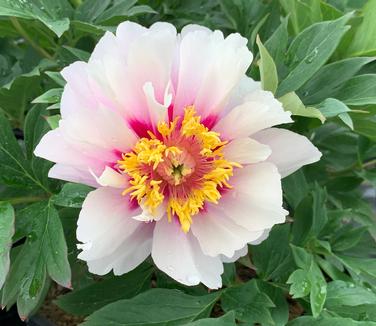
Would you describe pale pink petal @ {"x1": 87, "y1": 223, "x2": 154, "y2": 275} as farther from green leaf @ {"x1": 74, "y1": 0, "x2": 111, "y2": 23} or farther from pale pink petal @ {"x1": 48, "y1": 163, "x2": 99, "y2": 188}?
green leaf @ {"x1": 74, "y1": 0, "x2": 111, "y2": 23}

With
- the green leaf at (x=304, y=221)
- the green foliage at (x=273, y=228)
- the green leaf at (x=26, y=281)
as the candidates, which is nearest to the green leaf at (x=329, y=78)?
the green foliage at (x=273, y=228)

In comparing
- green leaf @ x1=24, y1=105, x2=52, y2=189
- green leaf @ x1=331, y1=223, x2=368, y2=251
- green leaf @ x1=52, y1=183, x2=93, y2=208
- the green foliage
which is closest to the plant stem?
the green foliage

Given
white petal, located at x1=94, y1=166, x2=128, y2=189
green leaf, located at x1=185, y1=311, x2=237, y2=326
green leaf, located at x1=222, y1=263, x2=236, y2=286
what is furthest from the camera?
green leaf, located at x1=222, y1=263, x2=236, y2=286

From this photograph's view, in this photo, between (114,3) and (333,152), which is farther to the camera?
(333,152)

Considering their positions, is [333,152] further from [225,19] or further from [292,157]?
[292,157]

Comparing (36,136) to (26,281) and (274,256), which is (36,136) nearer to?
(26,281)

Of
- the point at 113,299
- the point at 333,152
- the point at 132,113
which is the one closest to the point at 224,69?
the point at 132,113

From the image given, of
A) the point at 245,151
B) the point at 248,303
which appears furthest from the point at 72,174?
the point at 248,303
